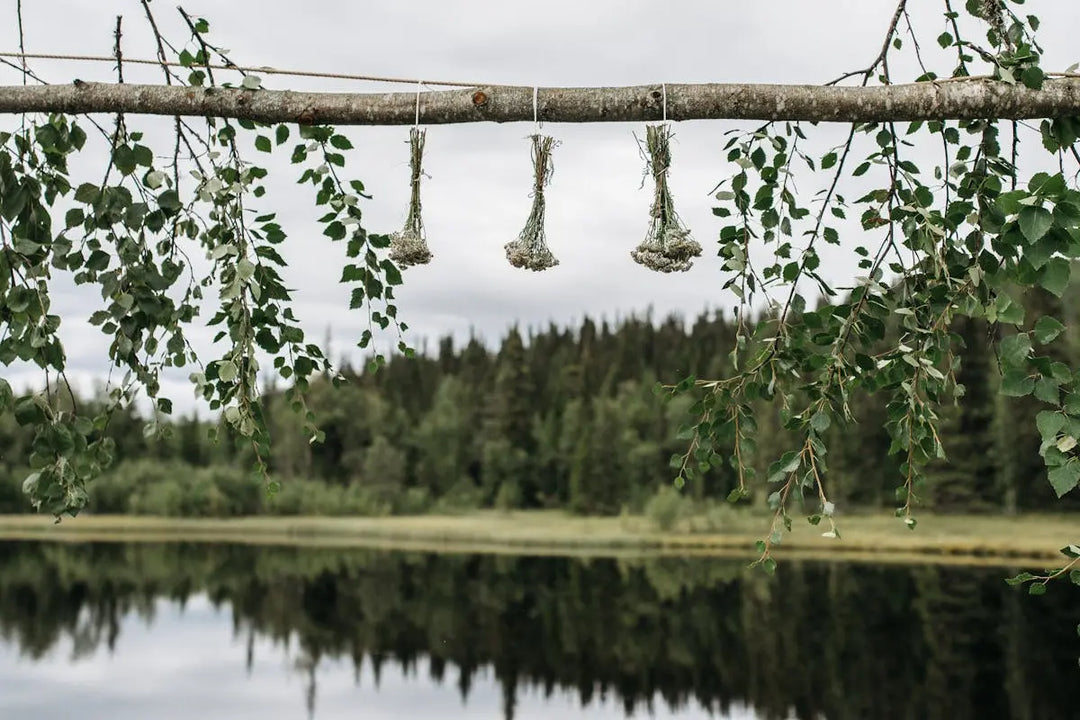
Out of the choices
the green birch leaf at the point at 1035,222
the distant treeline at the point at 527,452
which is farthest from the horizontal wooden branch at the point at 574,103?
the distant treeline at the point at 527,452

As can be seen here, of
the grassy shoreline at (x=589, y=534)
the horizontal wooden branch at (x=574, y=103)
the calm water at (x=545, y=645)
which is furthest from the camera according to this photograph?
the grassy shoreline at (x=589, y=534)

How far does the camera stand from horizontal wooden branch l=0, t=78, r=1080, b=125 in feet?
9.76

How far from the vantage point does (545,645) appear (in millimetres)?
21641

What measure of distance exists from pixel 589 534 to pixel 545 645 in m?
22.9

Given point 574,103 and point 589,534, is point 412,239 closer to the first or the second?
point 574,103

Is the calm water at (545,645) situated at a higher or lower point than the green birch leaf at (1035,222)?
lower

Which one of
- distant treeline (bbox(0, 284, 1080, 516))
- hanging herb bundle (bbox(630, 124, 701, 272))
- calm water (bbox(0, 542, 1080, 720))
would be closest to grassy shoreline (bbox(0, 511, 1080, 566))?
distant treeline (bbox(0, 284, 1080, 516))

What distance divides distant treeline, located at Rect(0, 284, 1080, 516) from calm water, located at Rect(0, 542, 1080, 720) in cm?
1303

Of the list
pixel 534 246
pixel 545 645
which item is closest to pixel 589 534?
pixel 545 645

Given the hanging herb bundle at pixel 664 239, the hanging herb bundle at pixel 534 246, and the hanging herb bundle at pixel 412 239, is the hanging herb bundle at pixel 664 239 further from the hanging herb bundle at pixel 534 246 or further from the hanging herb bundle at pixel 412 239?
the hanging herb bundle at pixel 412 239

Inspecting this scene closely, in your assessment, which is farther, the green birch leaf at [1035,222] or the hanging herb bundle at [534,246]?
the hanging herb bundle at [534,246]

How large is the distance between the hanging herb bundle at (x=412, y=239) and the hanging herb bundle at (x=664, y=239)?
793mm

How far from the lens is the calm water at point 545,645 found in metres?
17.8

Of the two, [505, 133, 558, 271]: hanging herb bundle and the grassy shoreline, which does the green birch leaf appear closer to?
[505, 133, 558, 271]: hanging herb bundle
